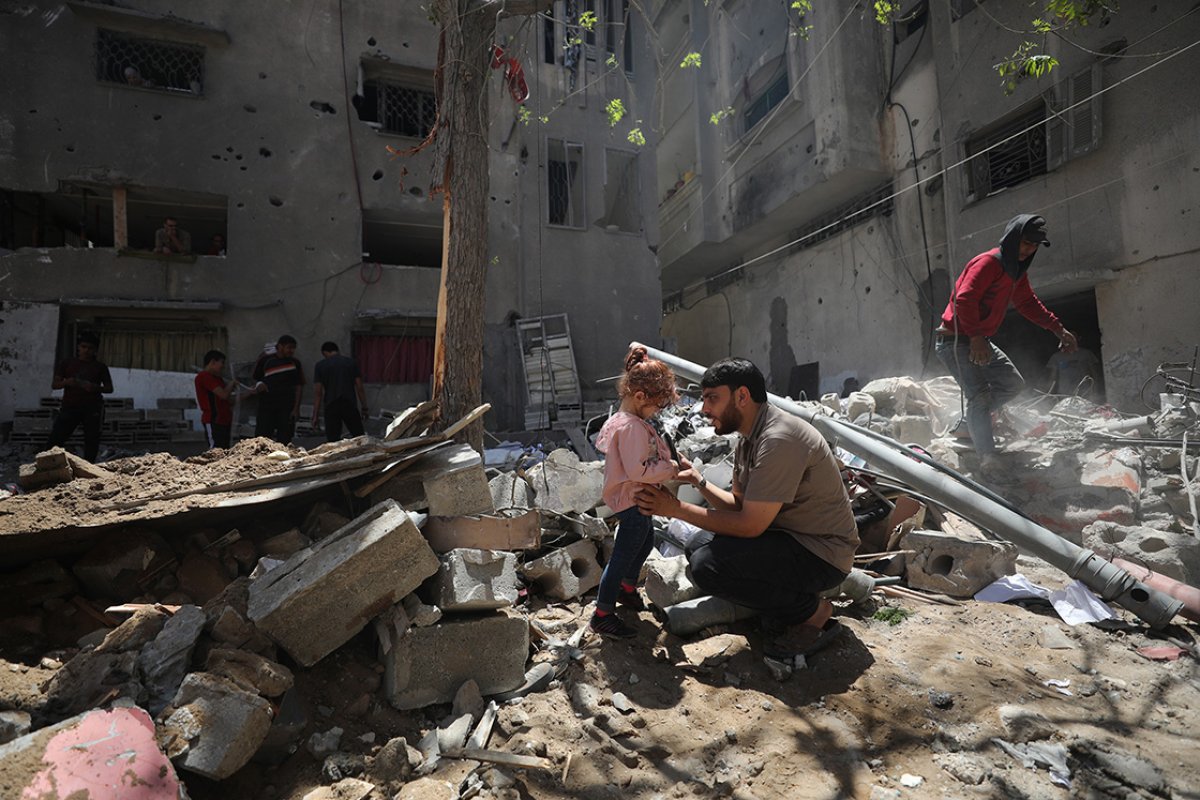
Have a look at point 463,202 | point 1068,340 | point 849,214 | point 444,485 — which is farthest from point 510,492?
point 849,214

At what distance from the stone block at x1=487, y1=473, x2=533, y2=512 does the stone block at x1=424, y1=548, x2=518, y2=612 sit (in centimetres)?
166

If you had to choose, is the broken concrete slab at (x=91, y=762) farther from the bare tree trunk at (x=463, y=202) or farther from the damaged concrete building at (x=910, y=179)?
the damaged concrete building at (x=910, y=179)

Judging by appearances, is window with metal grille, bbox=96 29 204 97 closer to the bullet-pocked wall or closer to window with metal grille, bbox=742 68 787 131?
window with metal grille, bbox=742 68 787 131

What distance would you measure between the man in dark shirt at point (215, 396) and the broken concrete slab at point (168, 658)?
5187 millimetres

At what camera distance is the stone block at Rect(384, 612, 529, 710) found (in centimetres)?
242

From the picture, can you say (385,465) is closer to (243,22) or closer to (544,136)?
(544,136)

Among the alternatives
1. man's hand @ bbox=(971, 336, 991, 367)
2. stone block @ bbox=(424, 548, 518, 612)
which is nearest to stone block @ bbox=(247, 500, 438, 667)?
stone block @ bbox=(424, 548, 518, 612)

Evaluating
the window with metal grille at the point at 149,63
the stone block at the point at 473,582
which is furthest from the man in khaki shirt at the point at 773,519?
the window with metal grille at the point at 149,63

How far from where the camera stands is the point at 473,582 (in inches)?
104

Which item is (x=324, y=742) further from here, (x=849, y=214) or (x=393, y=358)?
(x=849, y=214)

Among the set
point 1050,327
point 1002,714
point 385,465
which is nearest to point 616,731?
point 1002,714

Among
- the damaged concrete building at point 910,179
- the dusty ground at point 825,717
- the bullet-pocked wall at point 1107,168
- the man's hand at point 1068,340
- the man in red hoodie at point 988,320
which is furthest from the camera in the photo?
the damaged concrete building at point 910,179

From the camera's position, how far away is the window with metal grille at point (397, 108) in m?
10.8

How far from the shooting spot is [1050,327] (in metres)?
4.84
